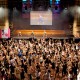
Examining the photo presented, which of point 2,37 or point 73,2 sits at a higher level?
point 73,2

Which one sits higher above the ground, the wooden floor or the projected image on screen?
the projected image on screen

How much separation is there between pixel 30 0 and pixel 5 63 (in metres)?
19.4

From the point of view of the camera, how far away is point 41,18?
33.9m

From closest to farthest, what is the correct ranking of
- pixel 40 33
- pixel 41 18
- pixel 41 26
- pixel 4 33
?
pixel 4 33 → pixel 41 18 → pixel 40 33 → pixel 41 26

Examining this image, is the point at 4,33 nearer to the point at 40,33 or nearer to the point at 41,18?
the point at 41,18

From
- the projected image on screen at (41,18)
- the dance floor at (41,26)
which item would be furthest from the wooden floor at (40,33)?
the projected image on screen at (41,18)

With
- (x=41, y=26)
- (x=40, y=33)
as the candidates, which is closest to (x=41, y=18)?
(x=41, y=26)

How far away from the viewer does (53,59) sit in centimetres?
1694

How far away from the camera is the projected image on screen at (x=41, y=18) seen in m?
34.0

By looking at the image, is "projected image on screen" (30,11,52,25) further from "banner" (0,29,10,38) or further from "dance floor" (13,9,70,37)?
"banner" (0,29,10,38)

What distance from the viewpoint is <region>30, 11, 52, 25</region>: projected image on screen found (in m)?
34.0

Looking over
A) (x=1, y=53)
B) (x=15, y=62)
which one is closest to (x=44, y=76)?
(x=15, y=62)

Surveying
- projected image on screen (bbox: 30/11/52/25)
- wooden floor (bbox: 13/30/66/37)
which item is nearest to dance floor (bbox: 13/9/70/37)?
wooden floor (bbox: 13/30/66/37)

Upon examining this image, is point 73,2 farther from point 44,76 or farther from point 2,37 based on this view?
point 44,76
